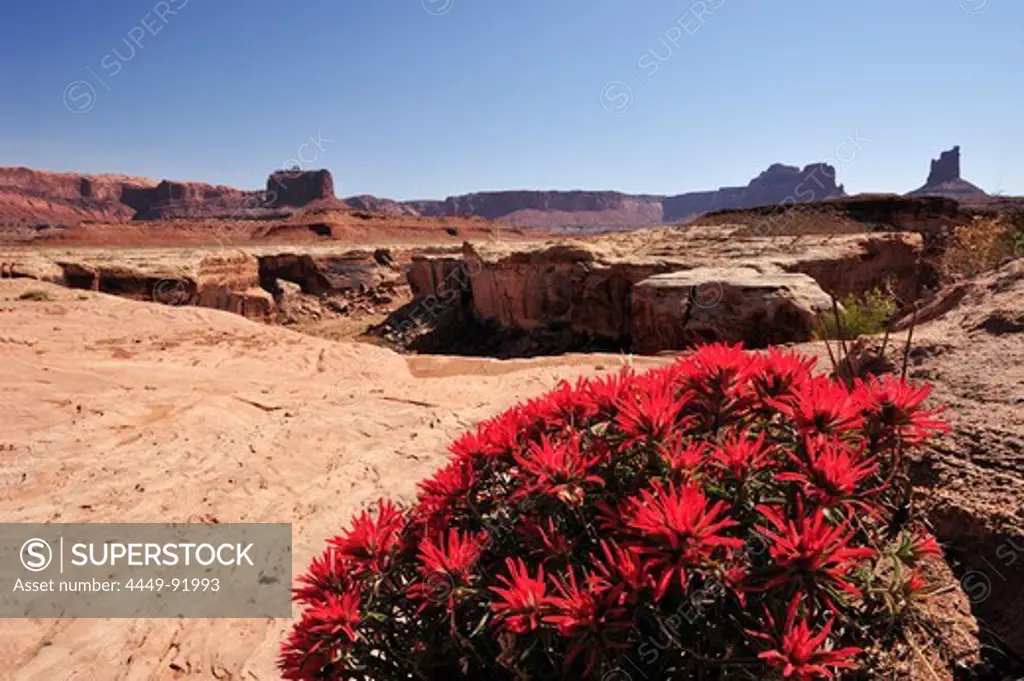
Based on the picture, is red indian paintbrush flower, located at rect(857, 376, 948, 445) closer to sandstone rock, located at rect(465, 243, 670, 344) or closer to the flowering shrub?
the flowering shrub

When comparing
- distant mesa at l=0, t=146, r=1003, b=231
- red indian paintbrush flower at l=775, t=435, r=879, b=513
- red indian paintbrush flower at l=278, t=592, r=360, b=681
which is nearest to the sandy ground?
red indian paintbrush flower at l=278, t=592, r=360, b=681

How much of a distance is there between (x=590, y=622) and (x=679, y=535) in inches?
9.6

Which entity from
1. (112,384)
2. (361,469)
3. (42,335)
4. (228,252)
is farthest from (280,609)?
(228,252)

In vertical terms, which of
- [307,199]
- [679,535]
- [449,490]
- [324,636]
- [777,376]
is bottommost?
[324,636]

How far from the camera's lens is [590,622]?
113 cm

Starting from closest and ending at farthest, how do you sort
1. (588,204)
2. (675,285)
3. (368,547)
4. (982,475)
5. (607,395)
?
1. (368,547)
2. (607,395)
3. (982,475)
4. (675,285)
5. (588,204)

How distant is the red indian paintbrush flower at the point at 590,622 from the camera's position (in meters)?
1.13

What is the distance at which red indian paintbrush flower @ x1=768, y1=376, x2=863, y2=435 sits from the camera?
1.35 m

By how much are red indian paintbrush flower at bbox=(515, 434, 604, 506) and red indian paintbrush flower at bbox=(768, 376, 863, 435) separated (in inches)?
19.2

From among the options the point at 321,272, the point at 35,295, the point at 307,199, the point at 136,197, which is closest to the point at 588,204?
the point at 307,199

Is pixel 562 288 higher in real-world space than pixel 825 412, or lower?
lower

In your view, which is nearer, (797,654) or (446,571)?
(797,654)

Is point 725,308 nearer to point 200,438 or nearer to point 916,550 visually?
point 200,438

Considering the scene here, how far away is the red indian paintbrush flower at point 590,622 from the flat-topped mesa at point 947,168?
123761mm
